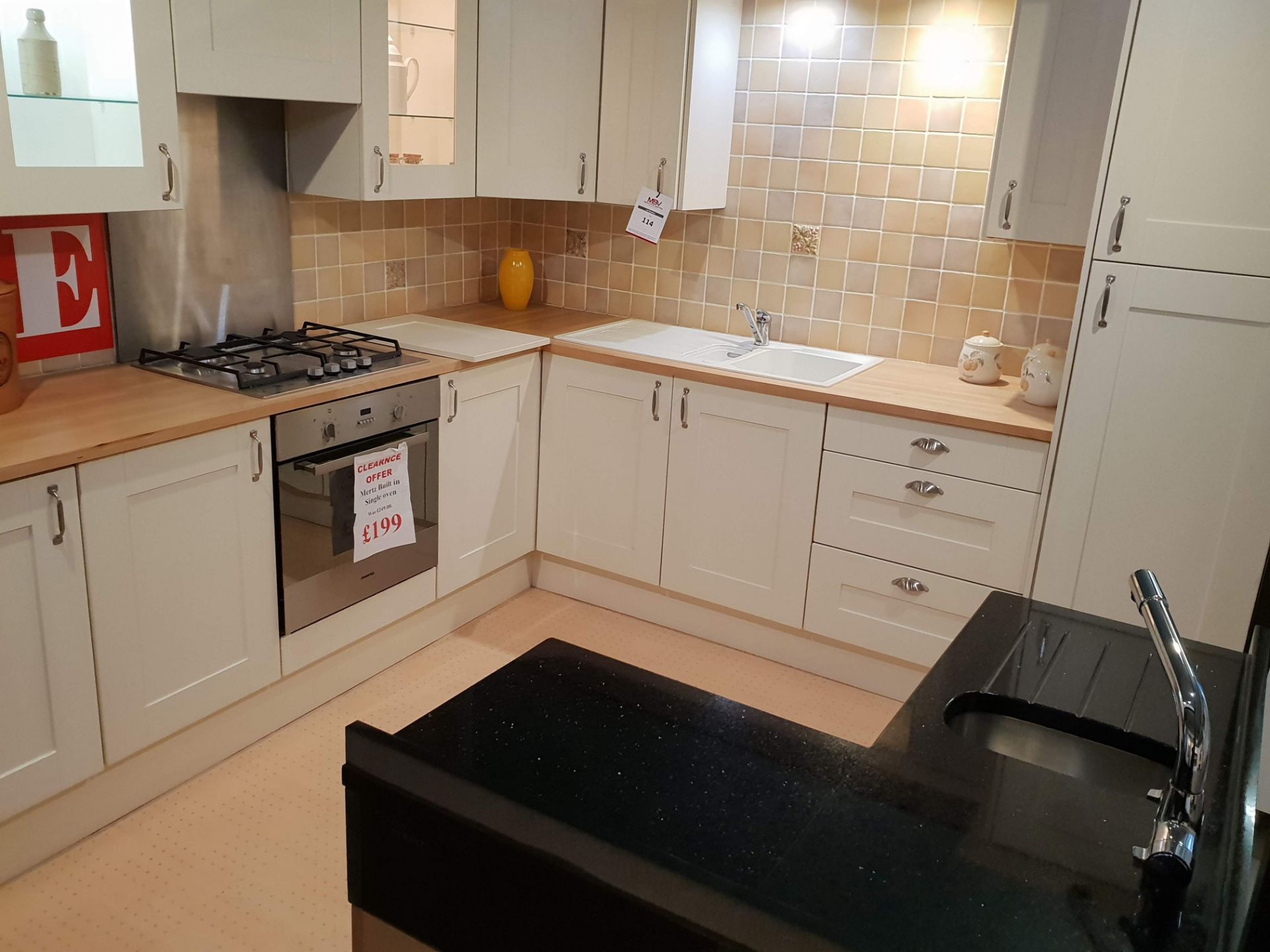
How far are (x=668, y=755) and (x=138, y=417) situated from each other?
1.66 meters

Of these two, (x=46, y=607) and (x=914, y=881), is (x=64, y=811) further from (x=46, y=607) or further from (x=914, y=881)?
(x=914, y=881)

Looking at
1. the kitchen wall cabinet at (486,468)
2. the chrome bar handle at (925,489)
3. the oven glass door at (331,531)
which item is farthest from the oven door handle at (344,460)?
the chrome bar handle at (925,489)

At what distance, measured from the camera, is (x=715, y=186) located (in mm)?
3516

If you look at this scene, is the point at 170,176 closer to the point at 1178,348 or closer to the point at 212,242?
the point at 212,242

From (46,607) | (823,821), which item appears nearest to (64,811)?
(46,607)

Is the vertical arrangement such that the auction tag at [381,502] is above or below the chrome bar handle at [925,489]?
below

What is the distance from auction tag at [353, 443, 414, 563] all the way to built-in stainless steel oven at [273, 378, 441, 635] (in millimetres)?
17

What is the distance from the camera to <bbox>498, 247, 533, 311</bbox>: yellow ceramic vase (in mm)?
3852

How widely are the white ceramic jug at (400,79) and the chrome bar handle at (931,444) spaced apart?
1744 millimetres

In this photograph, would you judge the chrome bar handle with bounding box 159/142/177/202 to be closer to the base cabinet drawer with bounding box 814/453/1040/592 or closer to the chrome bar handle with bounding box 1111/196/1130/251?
the base cabinet drawer with bounding box 814/453/1040/592

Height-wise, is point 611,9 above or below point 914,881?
above

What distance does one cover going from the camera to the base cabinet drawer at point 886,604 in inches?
118

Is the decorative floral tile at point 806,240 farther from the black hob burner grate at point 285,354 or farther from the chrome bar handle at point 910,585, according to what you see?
the black hob burner grate at point 285,354

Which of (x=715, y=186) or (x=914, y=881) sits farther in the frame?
(x=715, y=186)
